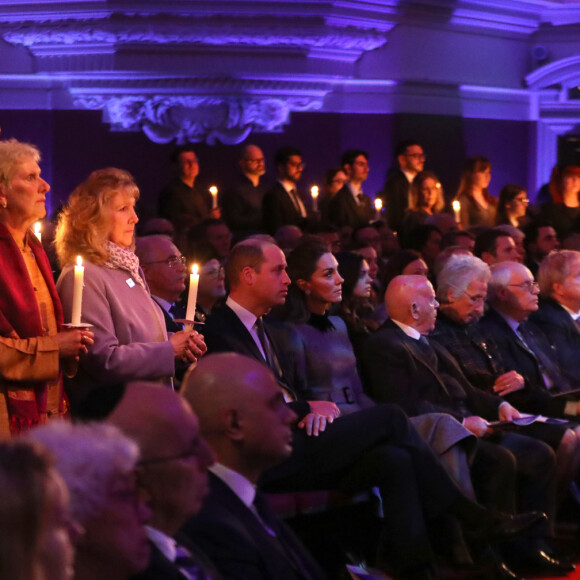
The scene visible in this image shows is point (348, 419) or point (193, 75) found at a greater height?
point (193, 75)

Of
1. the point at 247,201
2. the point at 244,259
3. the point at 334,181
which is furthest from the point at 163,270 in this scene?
the point at 334,181

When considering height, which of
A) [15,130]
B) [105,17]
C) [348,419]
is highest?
[105,17]

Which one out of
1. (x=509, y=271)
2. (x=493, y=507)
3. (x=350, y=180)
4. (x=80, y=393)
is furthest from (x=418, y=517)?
(x=350, y=180)

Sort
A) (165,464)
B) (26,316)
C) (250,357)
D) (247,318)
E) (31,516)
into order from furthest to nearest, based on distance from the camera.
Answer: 1. (247,318)
2. (250,357)
3. (26,316)
4. (165,464)
5. (31,516)

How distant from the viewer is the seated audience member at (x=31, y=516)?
1.50m

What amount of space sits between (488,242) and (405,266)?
3.90ft

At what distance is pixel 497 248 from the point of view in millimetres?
7016

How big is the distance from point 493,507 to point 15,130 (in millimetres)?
7044

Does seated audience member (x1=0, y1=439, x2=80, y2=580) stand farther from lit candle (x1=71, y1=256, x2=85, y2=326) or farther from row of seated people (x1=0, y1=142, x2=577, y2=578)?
lit candle (x1=71, y1=256, x2=85, y2=326)

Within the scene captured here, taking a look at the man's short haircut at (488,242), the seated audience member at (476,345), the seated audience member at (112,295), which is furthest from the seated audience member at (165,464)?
the man's short haircut at (488,242)

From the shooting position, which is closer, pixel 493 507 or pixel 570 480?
pixel 493 507

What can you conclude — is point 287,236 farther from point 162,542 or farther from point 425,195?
point 162,542

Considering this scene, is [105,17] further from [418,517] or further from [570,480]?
[418,517]

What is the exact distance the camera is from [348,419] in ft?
13.9
